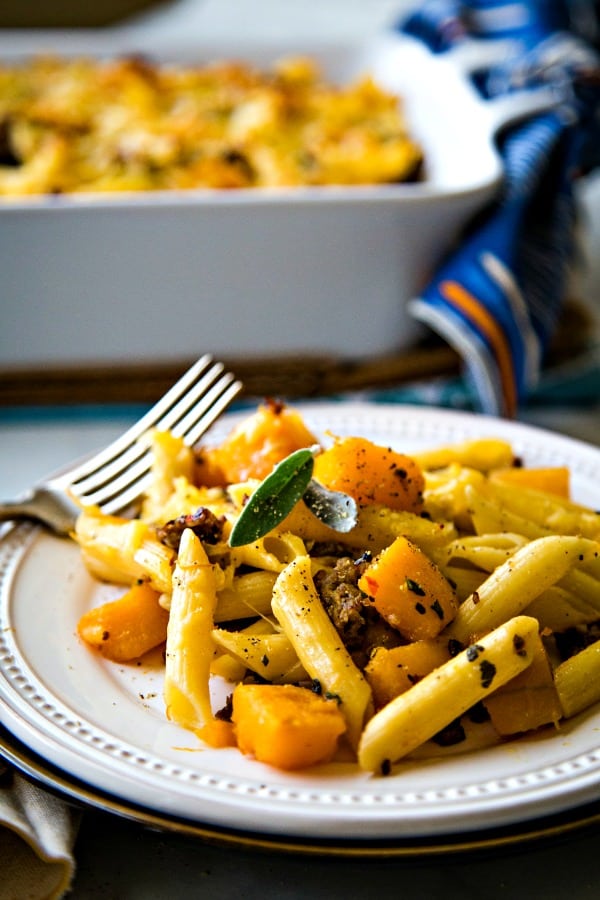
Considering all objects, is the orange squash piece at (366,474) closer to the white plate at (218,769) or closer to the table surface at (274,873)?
the white plate at (218,769)

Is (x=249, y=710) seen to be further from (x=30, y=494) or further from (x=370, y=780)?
(x=30, y=494)

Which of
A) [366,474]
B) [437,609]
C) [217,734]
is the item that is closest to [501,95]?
[366,474]

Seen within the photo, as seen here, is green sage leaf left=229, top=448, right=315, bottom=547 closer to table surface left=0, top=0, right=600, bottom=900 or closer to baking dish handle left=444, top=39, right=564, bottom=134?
table surface left=0, top=0, right=600, bottom=900

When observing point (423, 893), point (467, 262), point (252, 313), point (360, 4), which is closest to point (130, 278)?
point (252, 313)

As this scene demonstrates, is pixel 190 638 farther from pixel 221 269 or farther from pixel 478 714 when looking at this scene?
pixel 221 269

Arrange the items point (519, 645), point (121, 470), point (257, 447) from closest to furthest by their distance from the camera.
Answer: point (519, 645) < point (257, 447) < point (121, 470)

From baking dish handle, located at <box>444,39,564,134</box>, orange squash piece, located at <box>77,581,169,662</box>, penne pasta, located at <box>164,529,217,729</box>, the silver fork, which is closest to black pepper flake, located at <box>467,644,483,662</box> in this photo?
penne pasta, located at <box>164,529,217,729</box>

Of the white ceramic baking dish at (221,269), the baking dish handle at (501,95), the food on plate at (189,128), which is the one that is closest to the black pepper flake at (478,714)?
the white ceramic baking dish at (221,269)
